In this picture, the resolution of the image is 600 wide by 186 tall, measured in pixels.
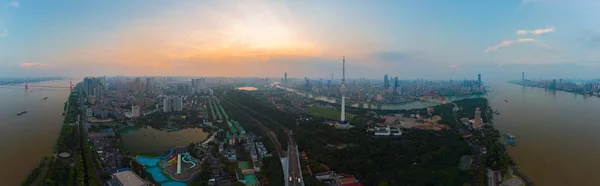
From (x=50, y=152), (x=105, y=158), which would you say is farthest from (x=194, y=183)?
(x=50, y=152)

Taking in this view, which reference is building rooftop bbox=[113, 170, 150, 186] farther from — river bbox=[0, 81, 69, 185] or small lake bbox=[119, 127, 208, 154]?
small lake bbox=[119, 127, 208, 154]

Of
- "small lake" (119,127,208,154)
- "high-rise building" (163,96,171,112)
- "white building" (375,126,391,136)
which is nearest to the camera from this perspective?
"small lake" (119,127,208,154)

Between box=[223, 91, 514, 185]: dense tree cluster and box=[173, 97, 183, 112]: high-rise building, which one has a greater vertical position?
box=[173, 97, 183, 112]: high-rise building

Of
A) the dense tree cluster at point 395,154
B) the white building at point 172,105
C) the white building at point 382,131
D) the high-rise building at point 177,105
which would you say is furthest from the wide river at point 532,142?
the high-rise building at point 177,105

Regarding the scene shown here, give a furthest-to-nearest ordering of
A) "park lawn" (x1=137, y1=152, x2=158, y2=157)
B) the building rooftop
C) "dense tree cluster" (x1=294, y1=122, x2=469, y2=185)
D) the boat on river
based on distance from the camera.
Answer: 1. the boat on river
2. "park lawn" (x1=137, y1=152, x2=158, y2=157)
3. "dense tree cluster" (x1=294, y1=122, x2=469, y2=185)
4. the building rooftop

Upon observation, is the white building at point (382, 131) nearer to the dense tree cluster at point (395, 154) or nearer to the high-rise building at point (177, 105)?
the dense tree cluster at point (395, 154)

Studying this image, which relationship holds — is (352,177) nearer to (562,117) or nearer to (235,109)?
(235,109)

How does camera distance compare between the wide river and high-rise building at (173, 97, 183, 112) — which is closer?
the wide river

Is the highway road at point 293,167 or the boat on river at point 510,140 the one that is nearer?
the highway road at point 293,167

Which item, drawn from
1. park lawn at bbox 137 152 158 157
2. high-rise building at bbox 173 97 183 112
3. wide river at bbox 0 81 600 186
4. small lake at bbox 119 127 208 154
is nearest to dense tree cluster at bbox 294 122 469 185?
wide river at bbox 0 81 600 186
